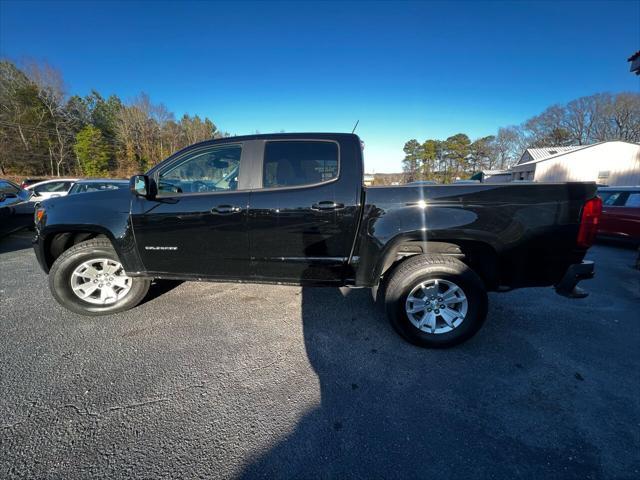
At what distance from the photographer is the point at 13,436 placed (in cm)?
163

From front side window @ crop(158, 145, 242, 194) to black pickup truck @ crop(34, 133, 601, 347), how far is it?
1 cm

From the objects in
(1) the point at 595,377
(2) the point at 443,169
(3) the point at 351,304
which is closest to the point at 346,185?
(3) the point at 351,304

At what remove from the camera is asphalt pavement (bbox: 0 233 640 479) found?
4.97ft

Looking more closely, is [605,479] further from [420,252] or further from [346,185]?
[346,185]

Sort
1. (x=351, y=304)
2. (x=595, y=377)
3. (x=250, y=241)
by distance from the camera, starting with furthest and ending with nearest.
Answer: (x=351, y=304) → (x=250, y=241) → (x=595, y=377)

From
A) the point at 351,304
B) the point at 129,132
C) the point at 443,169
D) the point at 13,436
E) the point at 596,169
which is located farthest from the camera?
the point at 443,169

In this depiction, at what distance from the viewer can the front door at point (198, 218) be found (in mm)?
2703

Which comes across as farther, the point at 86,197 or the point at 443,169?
the point at 443,169

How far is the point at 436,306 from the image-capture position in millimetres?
2582

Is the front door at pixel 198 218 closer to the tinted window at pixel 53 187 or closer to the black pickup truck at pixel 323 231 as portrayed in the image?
the black pickup truck at pixel 323 231

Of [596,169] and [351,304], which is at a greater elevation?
[596,169]

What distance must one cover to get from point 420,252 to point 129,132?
165ft

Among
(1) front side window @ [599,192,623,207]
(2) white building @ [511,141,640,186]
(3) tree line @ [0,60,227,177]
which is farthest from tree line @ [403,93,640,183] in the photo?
(3) tree line @ [0,60,227,177]

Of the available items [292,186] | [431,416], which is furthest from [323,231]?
[431,416]
